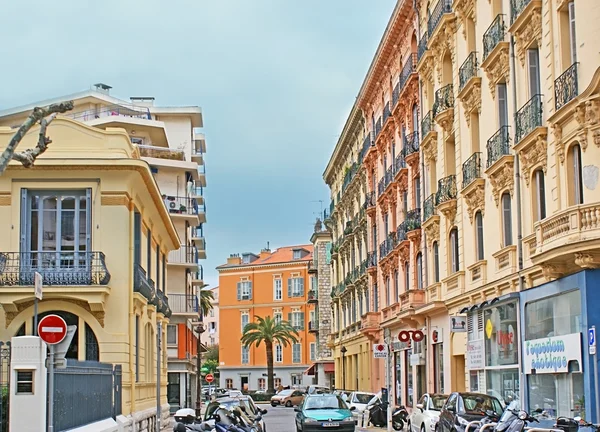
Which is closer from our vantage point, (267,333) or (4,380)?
(4,380)

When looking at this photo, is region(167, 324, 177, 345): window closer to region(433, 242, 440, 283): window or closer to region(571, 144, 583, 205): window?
region(433, 242, 440, 283): window

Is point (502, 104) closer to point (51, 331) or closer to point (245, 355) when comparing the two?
point (51, 331)

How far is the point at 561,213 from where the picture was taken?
21.1 m

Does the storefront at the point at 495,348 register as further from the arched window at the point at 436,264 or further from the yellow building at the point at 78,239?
the yellow building at the point at 78,239

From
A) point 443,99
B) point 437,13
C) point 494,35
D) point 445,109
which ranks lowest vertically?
point 445,109

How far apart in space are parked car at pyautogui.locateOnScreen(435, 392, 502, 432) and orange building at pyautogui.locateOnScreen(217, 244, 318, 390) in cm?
7617

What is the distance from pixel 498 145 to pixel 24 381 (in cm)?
1601

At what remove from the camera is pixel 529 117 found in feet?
81.8

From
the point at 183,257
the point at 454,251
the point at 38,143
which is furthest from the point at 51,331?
the point at 183,257

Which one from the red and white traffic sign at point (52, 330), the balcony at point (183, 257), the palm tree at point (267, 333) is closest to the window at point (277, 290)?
the palm tree at point (267, 333)

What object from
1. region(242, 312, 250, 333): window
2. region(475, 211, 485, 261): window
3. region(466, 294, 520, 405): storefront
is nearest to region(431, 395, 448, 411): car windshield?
region(466, 294, 520, 405): storefront

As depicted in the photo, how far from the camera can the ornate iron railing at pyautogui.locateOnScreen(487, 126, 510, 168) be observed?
27.2 m

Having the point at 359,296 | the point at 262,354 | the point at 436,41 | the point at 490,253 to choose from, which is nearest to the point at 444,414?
the point at 490,253

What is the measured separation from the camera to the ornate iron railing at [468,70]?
30.5m
